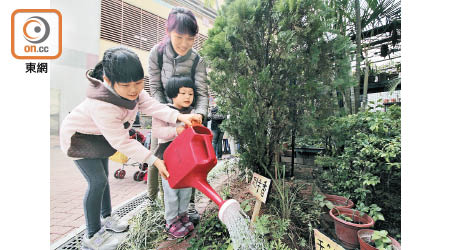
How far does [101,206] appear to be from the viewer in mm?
1593

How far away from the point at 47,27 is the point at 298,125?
7.21ft

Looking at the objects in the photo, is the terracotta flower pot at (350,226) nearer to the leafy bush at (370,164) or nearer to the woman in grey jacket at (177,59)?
the leafy bush at (370,164)

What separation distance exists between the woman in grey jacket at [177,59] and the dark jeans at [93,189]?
48cm

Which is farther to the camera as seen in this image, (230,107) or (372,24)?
(372,24)

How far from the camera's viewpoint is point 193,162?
1304mm

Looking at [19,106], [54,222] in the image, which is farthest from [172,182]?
[19,106]

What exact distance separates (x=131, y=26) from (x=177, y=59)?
54 cm

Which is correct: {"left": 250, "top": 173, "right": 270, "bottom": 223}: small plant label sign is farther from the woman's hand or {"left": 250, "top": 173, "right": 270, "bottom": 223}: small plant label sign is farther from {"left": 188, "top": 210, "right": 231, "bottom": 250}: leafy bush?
the woman's hand

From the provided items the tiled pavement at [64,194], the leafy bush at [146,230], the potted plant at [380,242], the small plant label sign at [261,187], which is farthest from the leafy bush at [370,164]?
the tiled pavement at [64,194]

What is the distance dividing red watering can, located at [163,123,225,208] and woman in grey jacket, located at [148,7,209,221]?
0.52 metres

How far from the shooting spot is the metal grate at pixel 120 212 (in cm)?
142

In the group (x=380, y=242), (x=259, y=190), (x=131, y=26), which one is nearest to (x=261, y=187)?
(x=259, y=190)

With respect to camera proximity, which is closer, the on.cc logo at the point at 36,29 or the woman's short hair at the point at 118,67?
the on.cc logo at the point at 36,29

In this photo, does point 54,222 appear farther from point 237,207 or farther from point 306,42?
point 306,42
